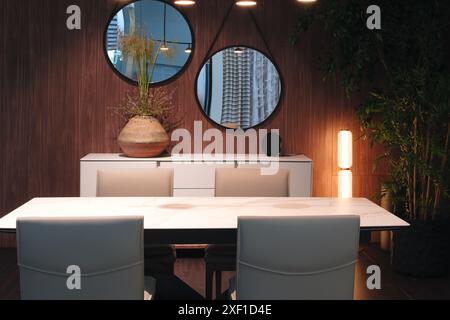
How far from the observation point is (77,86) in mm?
5105

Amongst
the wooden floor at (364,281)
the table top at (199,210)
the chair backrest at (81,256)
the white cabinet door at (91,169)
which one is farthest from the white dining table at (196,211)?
the white cabinet door at (91,169)

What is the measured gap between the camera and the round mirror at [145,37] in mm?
5066

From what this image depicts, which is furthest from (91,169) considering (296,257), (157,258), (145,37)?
(296,257)

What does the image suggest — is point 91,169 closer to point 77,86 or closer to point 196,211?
point 77,86

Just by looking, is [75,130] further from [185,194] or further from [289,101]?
[289,101]

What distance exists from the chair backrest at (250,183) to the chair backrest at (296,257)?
1.33m

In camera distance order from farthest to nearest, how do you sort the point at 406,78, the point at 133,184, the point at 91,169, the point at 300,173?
the point at 300,173, the point at 91,169, the point at 406,78, the point at 133,184

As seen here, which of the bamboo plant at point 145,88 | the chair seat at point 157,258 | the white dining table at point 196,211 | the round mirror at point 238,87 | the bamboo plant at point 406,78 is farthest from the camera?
the round mirror at point 238,87

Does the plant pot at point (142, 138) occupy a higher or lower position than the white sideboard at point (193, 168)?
higher

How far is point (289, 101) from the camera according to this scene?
5242 mm

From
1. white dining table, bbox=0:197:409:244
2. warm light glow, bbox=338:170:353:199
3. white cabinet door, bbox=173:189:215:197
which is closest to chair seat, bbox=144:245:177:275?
white dining table, bbox=0:197:409:244

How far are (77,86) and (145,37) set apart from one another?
0.64 meters

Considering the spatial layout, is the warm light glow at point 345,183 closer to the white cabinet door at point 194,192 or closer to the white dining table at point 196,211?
the white cabinet door at point 194,192

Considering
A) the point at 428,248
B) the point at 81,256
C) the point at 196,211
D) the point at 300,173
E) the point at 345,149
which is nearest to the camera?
the point at 81,256
